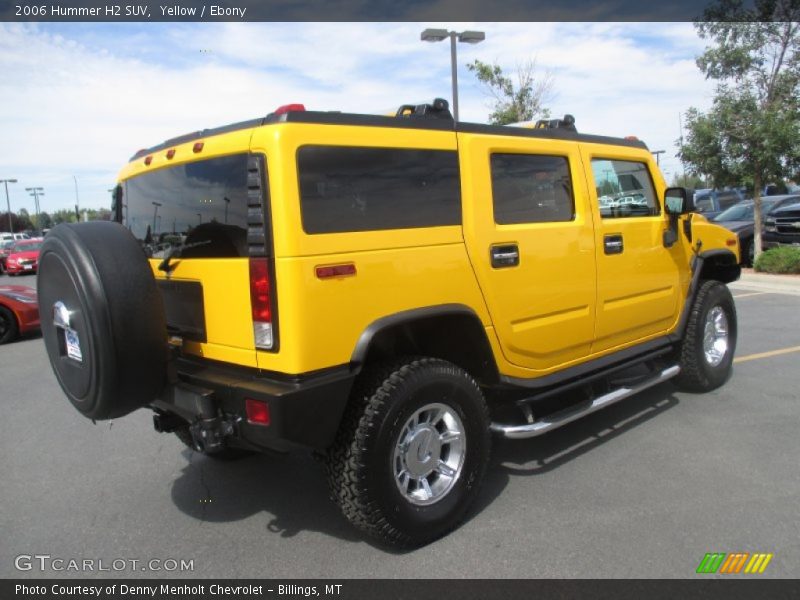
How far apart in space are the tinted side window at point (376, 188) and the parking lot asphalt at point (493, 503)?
1584 mm

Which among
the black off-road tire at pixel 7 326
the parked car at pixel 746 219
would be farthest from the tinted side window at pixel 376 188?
the parked car at pixel 746 219

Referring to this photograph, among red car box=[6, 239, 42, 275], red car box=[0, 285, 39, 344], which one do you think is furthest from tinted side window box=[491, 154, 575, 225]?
red car box=[6, 239, 42, 275]

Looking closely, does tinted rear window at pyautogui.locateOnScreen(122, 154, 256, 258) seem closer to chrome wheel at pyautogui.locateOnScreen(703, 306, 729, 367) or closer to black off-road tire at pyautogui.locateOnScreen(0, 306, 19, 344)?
chrome wheel at pyautogui.locateOnScreen(703, 306, 729, 367)

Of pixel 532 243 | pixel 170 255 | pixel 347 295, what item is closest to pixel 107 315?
pixel 170 255

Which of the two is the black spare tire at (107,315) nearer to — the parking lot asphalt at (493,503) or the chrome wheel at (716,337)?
the parking lot asphalt at (493,503)

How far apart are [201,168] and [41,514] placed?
7.20 ft

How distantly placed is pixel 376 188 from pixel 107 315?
4.29 ft

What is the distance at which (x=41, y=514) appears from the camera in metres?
3.47

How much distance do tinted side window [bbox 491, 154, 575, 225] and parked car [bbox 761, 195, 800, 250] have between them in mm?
12256

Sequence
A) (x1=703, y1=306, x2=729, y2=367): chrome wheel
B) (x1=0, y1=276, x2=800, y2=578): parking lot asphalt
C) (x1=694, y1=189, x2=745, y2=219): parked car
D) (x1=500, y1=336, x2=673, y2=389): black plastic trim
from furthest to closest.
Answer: (x1=694, y1=189, x2=745, y2=219): parked car < (x1=703, y1=306, x2=729, y2=367): chrome wheel < (x1=500, y1=336, x2=673, y2=389): black plastic trim < (x1=0, y1=276, x2=800, y2=578): parking lot asphalt

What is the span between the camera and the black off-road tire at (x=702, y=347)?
16.1 feet

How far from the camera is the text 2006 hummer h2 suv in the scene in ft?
8.52

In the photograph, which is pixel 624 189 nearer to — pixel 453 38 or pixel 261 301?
pixel 261 301

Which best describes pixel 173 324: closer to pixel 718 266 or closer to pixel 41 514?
pixel 41 514
